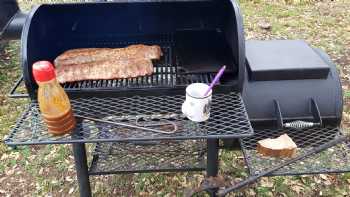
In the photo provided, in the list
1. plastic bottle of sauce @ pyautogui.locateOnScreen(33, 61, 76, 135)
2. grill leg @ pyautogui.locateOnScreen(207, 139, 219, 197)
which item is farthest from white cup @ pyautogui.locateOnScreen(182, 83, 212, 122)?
plastic bottle of sauce @ pyautogui.locateOnScreen(33, 61, 76, 135)

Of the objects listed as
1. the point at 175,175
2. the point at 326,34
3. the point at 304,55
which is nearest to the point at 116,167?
the point at 175,175

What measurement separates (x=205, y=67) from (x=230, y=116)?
40 centimetres

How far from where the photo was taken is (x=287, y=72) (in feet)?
6.32

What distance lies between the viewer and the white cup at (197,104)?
1.39m

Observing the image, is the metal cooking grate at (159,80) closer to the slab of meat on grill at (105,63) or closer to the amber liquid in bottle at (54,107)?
the slab of meat on grill at (105,63)

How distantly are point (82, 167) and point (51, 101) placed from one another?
660 millimetres

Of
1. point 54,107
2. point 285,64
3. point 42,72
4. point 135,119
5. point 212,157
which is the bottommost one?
point 212,157

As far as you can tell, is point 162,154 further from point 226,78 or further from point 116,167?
point 226,78

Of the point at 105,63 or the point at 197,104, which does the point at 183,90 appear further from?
the point at 105,63

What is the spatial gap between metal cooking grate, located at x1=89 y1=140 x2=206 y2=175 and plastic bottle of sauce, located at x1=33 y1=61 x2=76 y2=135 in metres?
0.91

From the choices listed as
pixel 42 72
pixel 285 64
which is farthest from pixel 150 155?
pixel 42 72

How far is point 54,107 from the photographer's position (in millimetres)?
1327

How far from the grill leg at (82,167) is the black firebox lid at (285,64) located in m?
1.01

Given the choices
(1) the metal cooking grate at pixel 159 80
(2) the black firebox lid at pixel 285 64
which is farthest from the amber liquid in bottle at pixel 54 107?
(2) the black firebox lid at pixel 285 64
